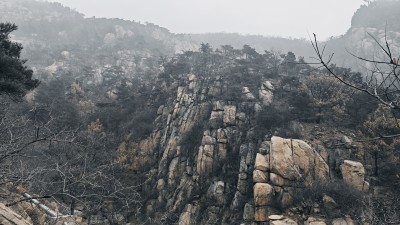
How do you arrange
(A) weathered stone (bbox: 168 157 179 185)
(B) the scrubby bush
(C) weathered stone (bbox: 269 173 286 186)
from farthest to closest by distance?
(A) weathered stone (bbox: 168 157 179 185), (C) weathered stone (bbox: 269 173 286 186), (B) the scrubby bush

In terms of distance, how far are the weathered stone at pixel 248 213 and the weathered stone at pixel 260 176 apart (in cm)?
160

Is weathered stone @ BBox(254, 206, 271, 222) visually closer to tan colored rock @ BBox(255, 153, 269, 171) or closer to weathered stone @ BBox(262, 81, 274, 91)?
tan colored rock @ BBox(255, 153, 269, 171)

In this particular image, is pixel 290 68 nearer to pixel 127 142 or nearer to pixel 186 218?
pixel 127 142

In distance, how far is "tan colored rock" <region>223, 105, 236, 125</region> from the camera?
23.5 meters

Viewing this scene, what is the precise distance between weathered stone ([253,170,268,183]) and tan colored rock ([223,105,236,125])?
268 inches

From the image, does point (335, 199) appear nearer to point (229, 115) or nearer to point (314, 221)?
point (314, 221)

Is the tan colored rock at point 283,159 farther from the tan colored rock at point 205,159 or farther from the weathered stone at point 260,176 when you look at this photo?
the tan colored rock at point 205,159

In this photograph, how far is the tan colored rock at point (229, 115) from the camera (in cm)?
2353

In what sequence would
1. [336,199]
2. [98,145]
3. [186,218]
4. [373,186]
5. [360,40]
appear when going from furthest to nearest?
[360,40] → [98,145] → [186,218] → [373,186] → [336,199]

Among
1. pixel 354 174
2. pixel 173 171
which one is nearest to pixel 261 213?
pixel 354 174

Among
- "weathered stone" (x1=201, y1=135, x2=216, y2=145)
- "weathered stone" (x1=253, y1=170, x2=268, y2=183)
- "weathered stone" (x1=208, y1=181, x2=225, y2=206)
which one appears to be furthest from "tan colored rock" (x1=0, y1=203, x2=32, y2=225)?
"weathered stone" (x1=201, y1=135, x2=216, y2=145)

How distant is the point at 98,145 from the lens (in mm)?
25578

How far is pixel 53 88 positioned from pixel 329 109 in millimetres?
31270

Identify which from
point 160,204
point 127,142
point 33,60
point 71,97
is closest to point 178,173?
point 160,204
